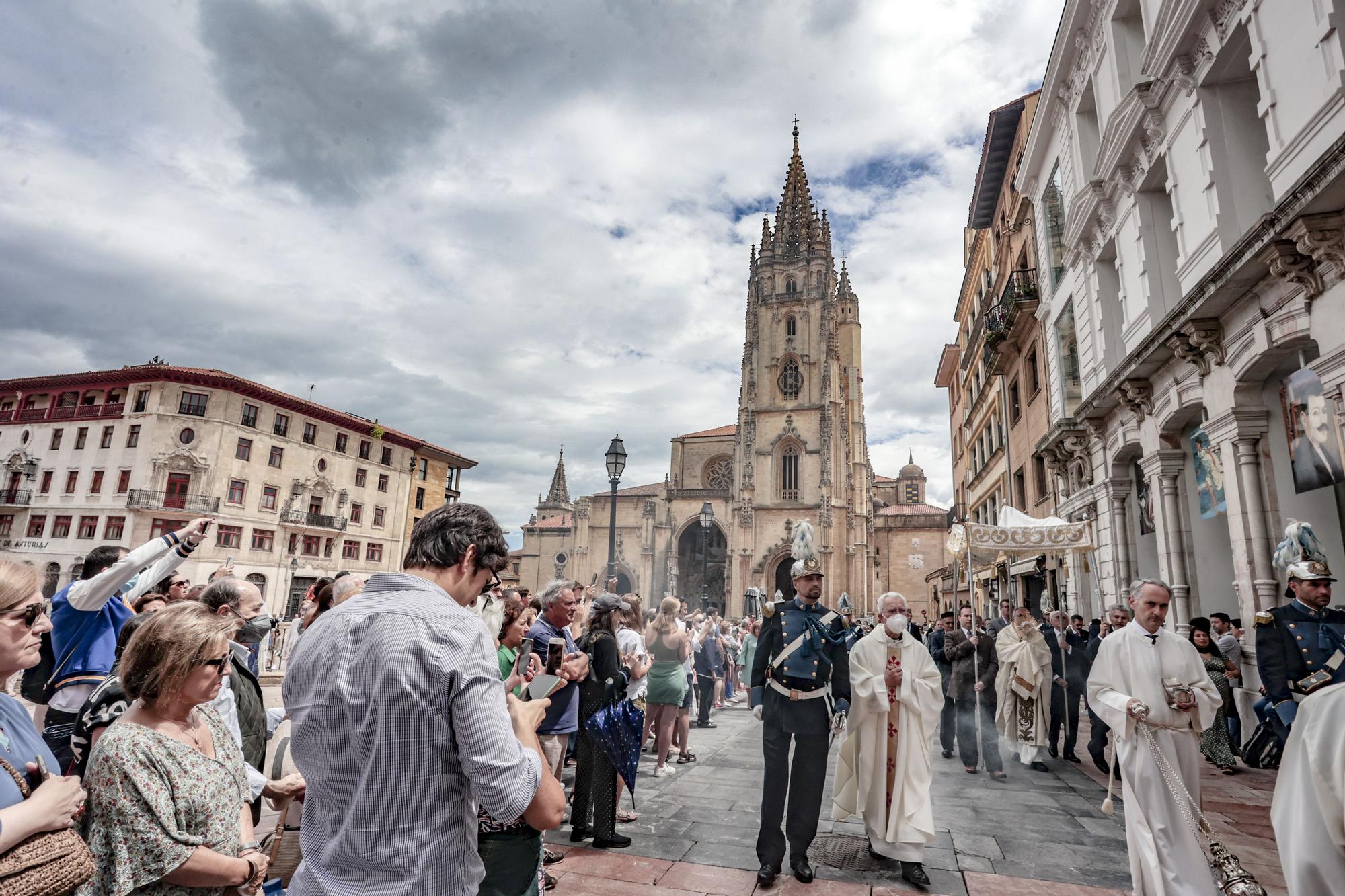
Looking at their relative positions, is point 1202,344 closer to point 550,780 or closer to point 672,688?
point 672,688

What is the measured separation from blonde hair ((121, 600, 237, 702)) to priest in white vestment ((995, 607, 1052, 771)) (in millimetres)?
8499

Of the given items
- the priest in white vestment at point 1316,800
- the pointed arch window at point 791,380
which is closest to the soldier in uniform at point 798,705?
the priest in white vestment at point 1316,800

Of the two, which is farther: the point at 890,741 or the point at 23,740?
the point at 890,741

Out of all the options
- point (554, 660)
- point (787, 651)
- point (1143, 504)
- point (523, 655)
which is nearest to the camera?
point (554, 660)

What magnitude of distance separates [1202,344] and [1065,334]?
7.01 meters

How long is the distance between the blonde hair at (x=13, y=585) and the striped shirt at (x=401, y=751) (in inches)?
33.6

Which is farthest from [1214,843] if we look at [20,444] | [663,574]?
[20,444]

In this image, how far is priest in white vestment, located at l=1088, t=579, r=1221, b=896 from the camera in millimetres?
3961

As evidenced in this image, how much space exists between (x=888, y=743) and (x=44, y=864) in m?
4.82

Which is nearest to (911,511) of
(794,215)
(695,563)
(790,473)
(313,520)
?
(790,473)

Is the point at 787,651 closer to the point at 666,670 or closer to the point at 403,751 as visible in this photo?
the point at 666,670

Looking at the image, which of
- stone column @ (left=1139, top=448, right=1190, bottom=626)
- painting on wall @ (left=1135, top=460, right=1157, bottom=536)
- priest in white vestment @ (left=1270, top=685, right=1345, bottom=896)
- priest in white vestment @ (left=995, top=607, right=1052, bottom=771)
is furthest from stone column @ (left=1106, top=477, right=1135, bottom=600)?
priest in white vestment @ (left=1270, top=685, right=1345, bottom=896)

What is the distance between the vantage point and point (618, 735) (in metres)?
5.03

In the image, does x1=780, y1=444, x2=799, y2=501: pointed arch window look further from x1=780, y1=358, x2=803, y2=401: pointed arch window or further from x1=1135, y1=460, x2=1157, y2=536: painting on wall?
x1=1135, y1=460, x2=1157, y2=536: painting on wall
